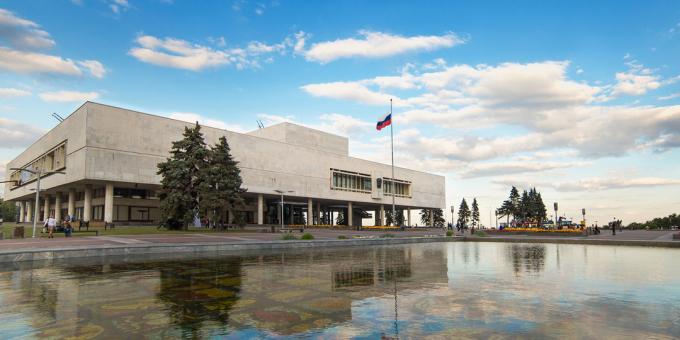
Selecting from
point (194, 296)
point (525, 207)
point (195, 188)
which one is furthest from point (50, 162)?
point (525, 207)

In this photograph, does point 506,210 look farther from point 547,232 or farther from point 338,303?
point 338,303

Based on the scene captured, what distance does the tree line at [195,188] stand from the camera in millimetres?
38250

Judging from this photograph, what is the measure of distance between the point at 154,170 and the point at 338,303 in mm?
46425

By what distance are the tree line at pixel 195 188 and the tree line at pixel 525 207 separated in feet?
277

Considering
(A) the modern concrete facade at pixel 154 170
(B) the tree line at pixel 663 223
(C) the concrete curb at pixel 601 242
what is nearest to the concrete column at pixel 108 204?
(A) the modern concrete facade at pixel 154 170

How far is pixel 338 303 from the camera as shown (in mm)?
7516

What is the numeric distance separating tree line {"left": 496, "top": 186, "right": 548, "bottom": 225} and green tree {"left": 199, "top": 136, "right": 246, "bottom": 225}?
273 ft

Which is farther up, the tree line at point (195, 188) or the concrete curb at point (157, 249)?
the tree line at point (195, 188)

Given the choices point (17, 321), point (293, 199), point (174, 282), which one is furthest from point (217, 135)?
point (17, 321)

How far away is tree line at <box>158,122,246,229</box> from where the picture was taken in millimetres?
38250

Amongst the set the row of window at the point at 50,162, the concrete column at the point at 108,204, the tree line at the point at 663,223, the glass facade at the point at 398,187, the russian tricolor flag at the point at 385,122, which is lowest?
the tree line at the point at 663,223

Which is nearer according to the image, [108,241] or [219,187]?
[108,241]

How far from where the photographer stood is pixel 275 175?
Answer: 61344mm

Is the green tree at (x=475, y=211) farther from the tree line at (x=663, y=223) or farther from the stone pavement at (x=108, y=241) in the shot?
the stone pavement at (x=108, y=241)
